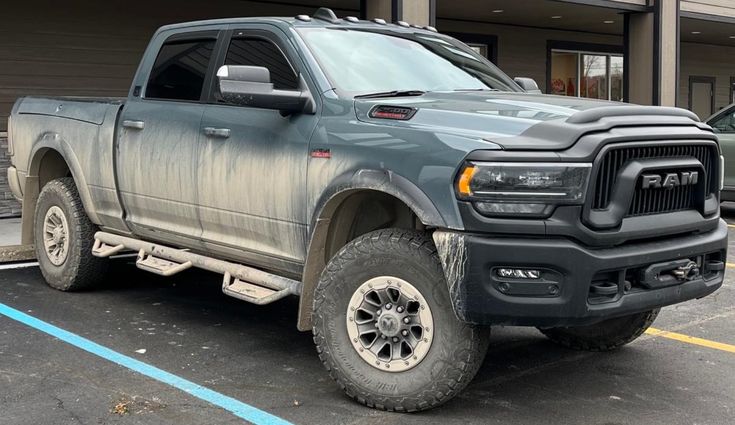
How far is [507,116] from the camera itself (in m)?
3.90

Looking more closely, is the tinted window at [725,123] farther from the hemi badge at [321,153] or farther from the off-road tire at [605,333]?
the hemi badge at [321,153]

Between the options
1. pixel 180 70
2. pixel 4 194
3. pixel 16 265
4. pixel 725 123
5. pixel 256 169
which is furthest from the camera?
pixel 725 123

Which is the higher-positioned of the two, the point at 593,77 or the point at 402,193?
the point at 593,77

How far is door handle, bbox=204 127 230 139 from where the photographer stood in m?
4.97

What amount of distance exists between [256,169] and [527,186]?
1792 mm

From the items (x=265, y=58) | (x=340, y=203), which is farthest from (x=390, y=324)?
(x=265, y=58)

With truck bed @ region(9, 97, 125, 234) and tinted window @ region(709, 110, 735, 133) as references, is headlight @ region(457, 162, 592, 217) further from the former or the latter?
tinted window @ region(709, 110, 735, 133)

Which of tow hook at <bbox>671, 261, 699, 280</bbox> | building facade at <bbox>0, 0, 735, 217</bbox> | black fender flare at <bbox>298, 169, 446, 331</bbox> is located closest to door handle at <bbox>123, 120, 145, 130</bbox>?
black fender flare at <bbox>298, 169, 446, 331</bbox>

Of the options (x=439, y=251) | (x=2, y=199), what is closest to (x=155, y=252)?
(x=439, y=251)

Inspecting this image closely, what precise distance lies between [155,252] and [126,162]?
0.68 meters

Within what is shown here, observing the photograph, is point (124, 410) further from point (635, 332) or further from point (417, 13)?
point (417, 13)

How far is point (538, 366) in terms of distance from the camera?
16.3 feet

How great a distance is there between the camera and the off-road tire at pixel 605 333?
16.3 ft

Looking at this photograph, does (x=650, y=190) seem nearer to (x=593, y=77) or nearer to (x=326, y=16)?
(x=326, y=16)
